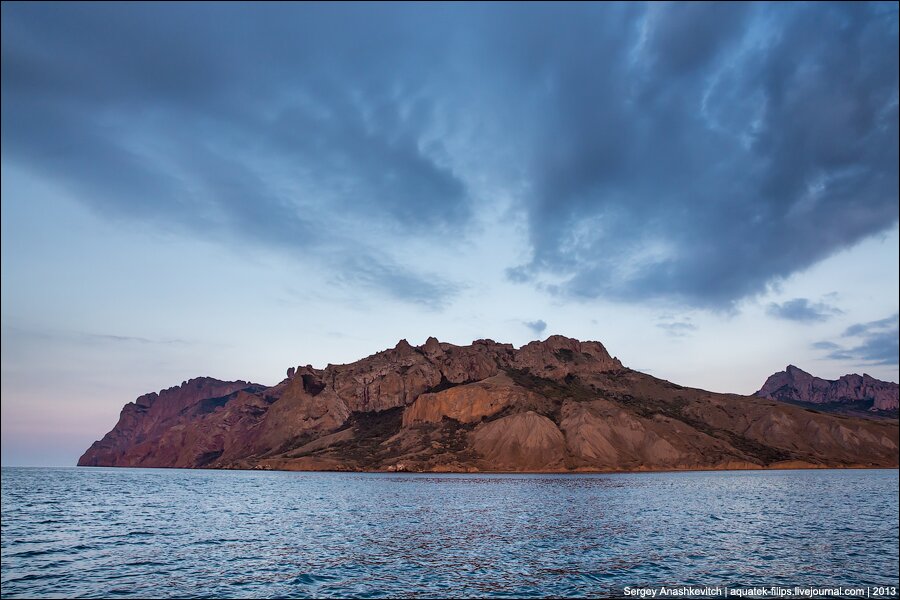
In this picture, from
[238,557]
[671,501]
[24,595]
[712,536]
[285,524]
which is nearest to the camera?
[24,595]

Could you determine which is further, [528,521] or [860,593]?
[528,521]

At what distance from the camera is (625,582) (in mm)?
39812

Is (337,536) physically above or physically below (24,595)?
below

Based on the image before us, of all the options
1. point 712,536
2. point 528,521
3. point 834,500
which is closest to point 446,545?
point 528,521

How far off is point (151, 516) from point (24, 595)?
49.8 m

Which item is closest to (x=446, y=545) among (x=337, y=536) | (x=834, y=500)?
(x=337, y=536)

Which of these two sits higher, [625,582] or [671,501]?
[625,582]

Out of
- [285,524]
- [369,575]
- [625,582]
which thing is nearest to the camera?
[625,582]

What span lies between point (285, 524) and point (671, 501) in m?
73.4

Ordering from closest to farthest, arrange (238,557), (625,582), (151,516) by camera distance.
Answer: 1. (625,582)
2. (238,557)
3. (151,516)

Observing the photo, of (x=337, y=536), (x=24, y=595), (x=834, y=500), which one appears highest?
(x=24, y=595)

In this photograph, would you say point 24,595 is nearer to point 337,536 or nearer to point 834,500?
point 337,536

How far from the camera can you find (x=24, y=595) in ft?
122

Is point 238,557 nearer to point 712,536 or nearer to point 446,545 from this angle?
point 446,545
